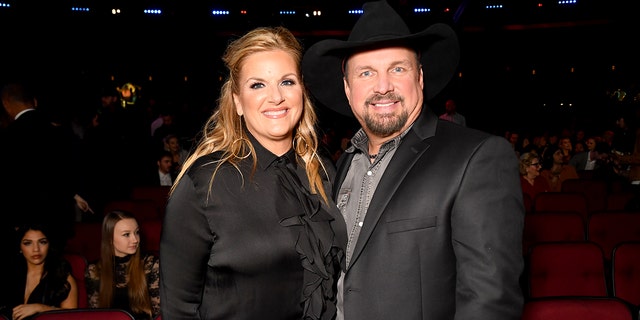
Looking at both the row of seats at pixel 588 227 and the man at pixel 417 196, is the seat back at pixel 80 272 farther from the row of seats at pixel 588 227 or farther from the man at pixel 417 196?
the row of seats at pixel 588 227

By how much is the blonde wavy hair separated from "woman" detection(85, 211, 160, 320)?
1994mm

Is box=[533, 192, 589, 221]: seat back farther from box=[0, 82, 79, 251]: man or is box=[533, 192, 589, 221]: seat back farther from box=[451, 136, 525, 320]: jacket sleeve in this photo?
box=[451, 136, 525, 320]: jacket sleeve

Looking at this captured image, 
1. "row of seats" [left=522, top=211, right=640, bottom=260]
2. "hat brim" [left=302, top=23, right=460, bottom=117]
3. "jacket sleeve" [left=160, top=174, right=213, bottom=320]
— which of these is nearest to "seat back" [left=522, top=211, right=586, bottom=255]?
"row of seats" [left=522, top=211, right=640, bottom=260]

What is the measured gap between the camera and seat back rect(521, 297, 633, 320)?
2.65 meters

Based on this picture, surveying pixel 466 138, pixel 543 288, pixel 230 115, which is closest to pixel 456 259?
pixel 466 138

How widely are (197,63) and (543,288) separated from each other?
16.8 meters

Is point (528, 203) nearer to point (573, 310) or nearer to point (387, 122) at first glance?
point (573, 310)

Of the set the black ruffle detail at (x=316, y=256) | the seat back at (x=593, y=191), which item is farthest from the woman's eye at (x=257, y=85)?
the seat back at (x=593, y=191)

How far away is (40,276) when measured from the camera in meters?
4.04

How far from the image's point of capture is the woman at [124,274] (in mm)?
3869

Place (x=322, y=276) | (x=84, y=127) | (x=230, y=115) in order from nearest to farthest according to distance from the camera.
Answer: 1. (x=322, y=276)
2. (x=230, y=115)
3. (x=84, y=127)

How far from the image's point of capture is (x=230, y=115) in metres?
2.16

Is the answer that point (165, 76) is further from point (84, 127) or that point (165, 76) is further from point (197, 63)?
point (84, 127)

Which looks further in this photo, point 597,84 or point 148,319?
point 597,84
